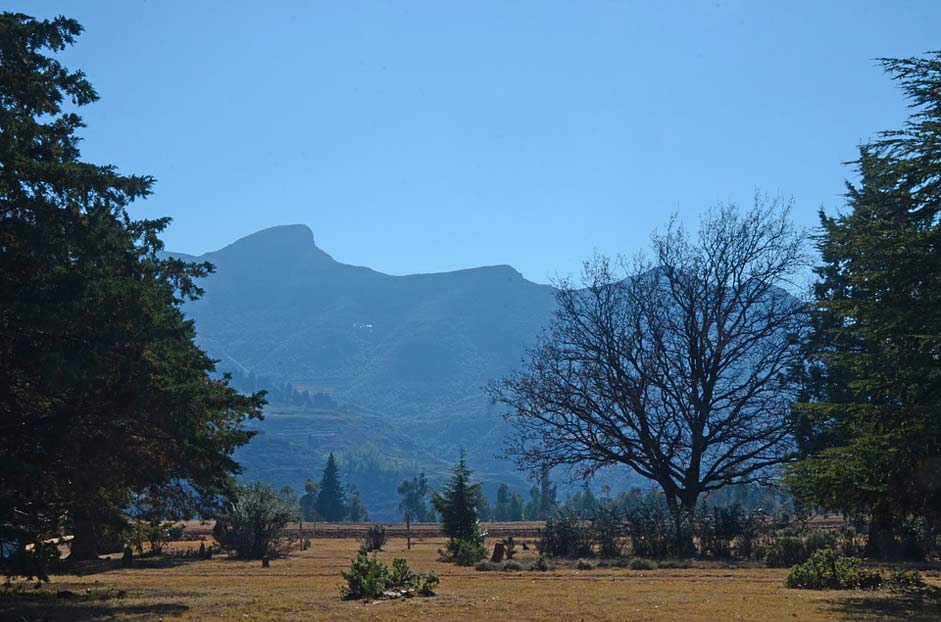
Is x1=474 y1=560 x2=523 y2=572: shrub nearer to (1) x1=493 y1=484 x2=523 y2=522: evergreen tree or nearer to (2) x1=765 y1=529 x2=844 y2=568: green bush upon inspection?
(2) x1=765 y1=529 x2=844 y2=568: green bush

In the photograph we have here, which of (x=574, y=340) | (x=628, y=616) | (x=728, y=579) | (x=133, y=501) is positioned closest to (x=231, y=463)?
(x=133, y=501)

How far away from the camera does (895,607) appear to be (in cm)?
1612

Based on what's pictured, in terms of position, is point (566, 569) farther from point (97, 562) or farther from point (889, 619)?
point (97, 562)

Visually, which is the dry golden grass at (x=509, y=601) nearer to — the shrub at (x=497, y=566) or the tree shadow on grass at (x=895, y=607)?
the tree shadow on grass at (x=895, y=607)

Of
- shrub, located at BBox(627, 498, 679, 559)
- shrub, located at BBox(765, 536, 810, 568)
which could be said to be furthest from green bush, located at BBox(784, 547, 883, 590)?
shrub, located at BBox(627, 498, 679, 559)

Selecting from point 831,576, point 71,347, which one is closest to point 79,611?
point 71,347

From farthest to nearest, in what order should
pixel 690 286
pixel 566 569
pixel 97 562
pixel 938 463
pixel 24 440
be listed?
pixel 690 286 < pixel 97 562 < pixel 566 569 < pixel 24 440 < pixel 938 463

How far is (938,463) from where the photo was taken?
56.1ft

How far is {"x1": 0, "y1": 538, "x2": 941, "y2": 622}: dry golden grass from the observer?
1570 cm

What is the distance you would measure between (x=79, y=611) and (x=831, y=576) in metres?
15.6

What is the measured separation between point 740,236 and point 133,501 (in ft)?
86.3

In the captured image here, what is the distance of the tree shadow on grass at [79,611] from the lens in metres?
16.1

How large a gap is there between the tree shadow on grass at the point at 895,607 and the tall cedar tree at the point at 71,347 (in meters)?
12.8

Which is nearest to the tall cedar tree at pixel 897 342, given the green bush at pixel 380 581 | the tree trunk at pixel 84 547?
the green bush at pixel 380 581
